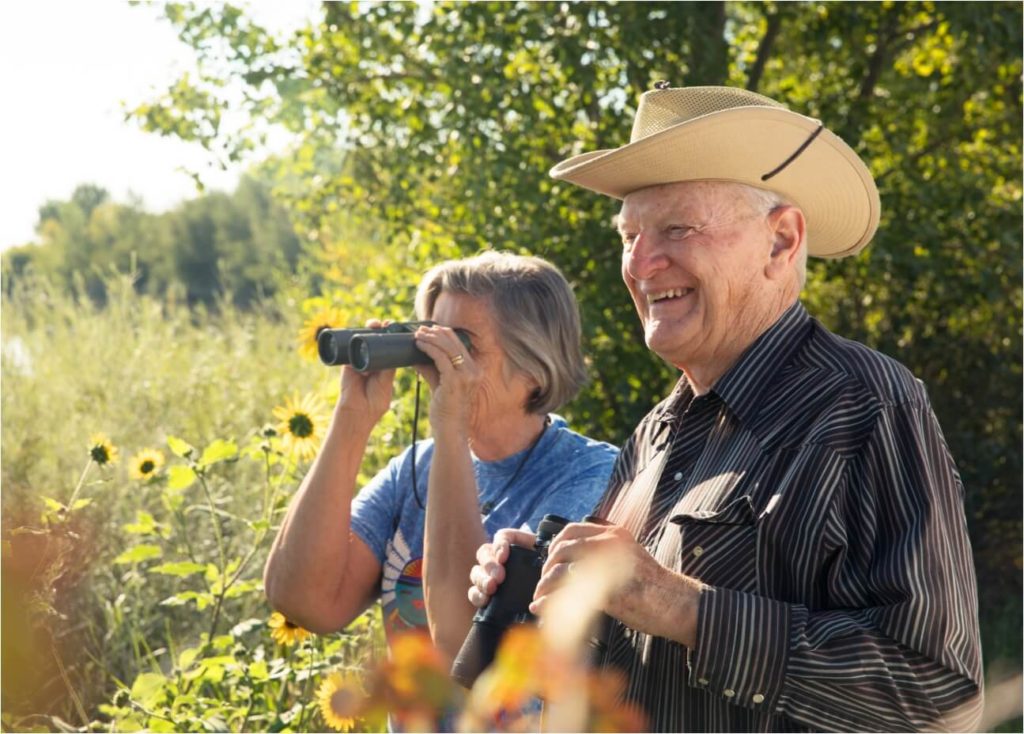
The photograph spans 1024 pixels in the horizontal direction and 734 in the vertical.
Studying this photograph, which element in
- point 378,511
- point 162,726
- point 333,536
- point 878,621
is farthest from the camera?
point 162,726

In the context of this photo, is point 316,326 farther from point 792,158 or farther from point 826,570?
point 826,570

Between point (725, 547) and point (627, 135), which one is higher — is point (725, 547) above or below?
below

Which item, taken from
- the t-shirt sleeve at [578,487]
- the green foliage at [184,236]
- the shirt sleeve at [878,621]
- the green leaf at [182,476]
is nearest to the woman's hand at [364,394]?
the t-shirt sleeve at [578,487]

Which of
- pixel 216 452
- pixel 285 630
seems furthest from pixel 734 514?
pixel 216 452

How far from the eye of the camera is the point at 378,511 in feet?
9.27

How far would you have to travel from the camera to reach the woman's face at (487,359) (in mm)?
2709

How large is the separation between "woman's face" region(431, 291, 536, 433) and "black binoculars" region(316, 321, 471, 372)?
34 millimetres

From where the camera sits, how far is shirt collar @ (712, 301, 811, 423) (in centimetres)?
184

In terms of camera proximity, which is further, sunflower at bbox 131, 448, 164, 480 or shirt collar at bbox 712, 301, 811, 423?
sunflower at bbox 131, 448, 164, 480

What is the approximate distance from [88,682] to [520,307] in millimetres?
2425

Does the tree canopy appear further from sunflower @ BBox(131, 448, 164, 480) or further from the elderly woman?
the elderly woman

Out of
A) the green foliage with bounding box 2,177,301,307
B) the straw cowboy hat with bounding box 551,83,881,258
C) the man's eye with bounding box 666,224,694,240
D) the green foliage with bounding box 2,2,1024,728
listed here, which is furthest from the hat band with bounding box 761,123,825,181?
the green foliage with bounding box 2,177,301,307

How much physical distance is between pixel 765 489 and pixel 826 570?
132 mm

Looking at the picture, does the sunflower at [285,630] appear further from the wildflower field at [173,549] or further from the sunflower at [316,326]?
the sunflower at [316,326]
